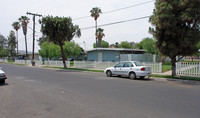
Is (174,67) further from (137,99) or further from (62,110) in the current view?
(62,110)

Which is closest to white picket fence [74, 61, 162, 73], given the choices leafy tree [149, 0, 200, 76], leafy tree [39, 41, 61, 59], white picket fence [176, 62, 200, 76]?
white picket fence [176, 62, 200, 76]

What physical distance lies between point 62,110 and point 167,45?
10.8 meters

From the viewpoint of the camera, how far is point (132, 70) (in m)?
13.3

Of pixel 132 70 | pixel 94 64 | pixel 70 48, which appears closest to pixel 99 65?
pixel 94 64

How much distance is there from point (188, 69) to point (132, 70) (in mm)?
5212

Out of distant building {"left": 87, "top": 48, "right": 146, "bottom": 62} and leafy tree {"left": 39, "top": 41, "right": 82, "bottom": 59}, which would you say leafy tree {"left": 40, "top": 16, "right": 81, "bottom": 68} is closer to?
distant building {"left": 87, "top": 48, "right": 146, "bottom": 62}

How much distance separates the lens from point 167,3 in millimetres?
12289

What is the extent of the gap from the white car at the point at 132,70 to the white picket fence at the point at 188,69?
3381 millimetres

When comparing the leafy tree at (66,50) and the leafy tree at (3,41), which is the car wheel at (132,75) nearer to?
the leafy tree at (66,50)

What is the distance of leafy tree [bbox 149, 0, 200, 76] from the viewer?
11.9 metres

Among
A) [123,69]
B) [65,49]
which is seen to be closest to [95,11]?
[65,49]

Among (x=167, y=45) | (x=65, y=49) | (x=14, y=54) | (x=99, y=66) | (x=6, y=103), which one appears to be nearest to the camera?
(x=6, y=103)

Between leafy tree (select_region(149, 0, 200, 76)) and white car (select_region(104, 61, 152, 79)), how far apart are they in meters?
2.41

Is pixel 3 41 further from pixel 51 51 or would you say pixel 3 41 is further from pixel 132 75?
pixel 132 75
